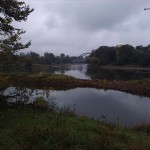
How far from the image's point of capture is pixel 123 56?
406 ft

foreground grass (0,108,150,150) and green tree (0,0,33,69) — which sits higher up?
green tree (0,0,33,69)

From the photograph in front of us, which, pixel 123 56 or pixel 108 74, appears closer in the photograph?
pixel 108 74

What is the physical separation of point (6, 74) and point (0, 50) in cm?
172

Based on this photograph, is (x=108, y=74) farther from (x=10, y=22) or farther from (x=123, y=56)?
(x=10, y=22)

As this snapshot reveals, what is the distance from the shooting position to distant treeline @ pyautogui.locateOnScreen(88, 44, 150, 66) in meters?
117

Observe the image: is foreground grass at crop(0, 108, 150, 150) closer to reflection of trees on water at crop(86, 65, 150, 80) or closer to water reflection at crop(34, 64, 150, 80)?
water reflection at crop(34, 64, 150, 80)

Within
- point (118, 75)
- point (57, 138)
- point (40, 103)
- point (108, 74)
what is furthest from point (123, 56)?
point (57, 138)

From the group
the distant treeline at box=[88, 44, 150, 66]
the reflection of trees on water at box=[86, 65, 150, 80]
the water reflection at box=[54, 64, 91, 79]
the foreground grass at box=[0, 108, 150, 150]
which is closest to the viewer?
the foreground grass at box=[0, 108, 150, 150]

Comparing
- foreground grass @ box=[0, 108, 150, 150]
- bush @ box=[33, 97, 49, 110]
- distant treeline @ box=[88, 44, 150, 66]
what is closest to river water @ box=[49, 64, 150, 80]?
distant treeline @ box=[88, 44, 150, 66]

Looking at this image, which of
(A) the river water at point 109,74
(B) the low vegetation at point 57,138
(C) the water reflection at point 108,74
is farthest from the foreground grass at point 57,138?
(A) the river water at point 109,74

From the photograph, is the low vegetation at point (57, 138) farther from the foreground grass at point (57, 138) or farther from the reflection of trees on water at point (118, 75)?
the reflection of trees on water at point (118, 75)

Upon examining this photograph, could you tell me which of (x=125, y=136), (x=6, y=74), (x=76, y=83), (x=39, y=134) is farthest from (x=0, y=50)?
(x=76, y=83)

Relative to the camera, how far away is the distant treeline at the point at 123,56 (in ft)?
385

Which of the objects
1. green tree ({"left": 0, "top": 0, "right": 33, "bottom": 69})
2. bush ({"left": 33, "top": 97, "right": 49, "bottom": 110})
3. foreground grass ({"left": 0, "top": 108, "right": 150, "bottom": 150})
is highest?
green tree ({"left": 0, "top": 0, "right": 33, "bottom": 69})
